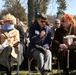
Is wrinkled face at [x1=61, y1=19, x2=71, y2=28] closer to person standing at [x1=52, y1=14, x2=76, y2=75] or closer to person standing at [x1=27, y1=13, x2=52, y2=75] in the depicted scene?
person standing at [x1=52, y1=14, x2=76, y2=75]

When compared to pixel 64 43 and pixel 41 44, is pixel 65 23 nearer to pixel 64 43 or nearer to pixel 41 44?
pixel 64 43

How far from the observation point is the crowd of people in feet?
22.6

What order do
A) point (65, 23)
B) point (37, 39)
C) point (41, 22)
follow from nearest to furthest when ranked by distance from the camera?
point (37, 39)
point (41, 22)
point (65, 23)

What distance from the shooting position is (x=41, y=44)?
699 centimetres

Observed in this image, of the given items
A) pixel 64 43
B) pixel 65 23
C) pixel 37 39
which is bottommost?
pixel 64 43

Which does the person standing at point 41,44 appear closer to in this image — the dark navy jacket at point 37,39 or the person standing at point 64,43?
the dark navy jacket at point 37,39

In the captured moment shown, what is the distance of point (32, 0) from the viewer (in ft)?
41.4

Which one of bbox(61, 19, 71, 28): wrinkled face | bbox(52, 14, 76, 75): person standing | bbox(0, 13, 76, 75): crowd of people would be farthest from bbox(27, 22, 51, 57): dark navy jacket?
bbox(61, 19, 71, 28): wrinkled face

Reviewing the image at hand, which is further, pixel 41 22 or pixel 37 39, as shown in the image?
pixel 41 22

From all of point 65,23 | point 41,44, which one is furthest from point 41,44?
point 65,23

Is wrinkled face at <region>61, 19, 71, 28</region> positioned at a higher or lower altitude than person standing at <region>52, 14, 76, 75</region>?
higher

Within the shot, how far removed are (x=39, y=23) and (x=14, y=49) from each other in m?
0.87

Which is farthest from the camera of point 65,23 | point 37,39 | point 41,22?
point 65,23

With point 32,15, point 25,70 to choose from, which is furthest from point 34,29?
point 32,15
